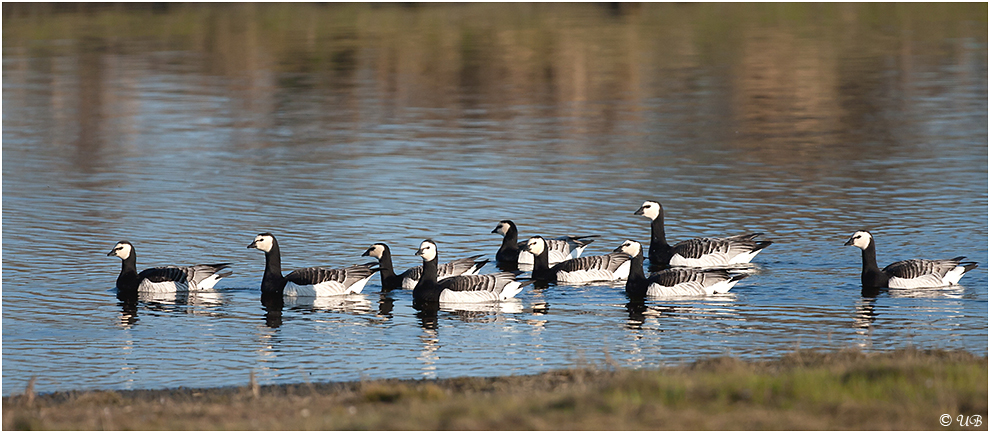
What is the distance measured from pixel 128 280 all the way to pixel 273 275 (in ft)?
7.79

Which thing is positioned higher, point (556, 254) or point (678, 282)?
point (556, 254)

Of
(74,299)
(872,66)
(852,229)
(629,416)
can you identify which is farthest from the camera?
(872,66)

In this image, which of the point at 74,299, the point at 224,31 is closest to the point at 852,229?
the point at 74,299

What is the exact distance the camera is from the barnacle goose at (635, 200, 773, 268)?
21344 millimetres

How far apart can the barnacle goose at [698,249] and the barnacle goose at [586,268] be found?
143cm

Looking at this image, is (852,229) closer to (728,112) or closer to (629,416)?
(629,416)

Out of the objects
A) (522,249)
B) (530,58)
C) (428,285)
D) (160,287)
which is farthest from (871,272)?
(530,58)

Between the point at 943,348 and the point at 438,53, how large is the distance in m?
50.2

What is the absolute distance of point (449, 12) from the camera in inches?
3415

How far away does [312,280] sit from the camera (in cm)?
1956

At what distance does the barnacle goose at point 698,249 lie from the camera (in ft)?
70.0

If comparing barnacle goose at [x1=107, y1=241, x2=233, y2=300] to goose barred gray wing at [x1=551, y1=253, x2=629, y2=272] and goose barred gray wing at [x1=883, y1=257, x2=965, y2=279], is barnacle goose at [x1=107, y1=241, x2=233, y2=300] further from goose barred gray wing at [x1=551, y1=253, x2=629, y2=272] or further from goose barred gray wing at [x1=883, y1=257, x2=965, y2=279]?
goose barred gray wing at [x1=883, y1=257, x2=965, y2=279]

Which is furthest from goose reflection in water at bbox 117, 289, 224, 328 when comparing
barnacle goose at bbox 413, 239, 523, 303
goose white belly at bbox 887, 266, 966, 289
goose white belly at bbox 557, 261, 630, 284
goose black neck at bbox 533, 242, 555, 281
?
goose white belly at bbox 887, 266, 966, 289

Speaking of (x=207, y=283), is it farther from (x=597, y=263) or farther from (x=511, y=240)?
(x=597, y=263)
